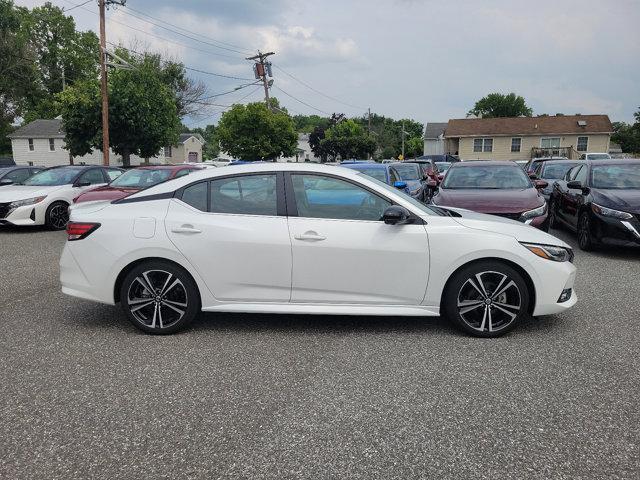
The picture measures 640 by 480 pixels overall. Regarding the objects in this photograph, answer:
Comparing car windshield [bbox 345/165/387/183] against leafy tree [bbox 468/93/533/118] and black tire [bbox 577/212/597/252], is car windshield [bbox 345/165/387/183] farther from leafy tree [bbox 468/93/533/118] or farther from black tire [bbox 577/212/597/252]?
leafy tree [bbox 468/93/533/118]

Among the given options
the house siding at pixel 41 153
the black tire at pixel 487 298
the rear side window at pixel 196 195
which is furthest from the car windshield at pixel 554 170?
the house siding at pixel 41 153

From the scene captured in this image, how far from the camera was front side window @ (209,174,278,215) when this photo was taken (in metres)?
4.69

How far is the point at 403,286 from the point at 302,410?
162 centimetres

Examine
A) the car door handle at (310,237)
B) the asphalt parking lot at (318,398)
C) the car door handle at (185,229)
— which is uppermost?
the car door handle at (185,229)

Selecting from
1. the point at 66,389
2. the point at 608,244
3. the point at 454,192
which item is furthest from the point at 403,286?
the point at 608,244

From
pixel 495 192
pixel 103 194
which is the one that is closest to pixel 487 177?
pixel 495 192

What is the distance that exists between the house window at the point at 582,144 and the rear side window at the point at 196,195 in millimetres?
52422

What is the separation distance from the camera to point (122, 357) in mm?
4230

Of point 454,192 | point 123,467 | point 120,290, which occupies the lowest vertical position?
point 123,467

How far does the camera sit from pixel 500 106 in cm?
8919

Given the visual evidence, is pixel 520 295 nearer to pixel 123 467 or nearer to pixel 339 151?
pixel 123 467

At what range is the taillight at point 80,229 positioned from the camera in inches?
186

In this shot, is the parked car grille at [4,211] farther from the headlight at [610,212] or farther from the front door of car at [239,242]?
the headlight at [610,212]

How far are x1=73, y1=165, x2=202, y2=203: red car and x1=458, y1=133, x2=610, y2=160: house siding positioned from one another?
1720 inches
